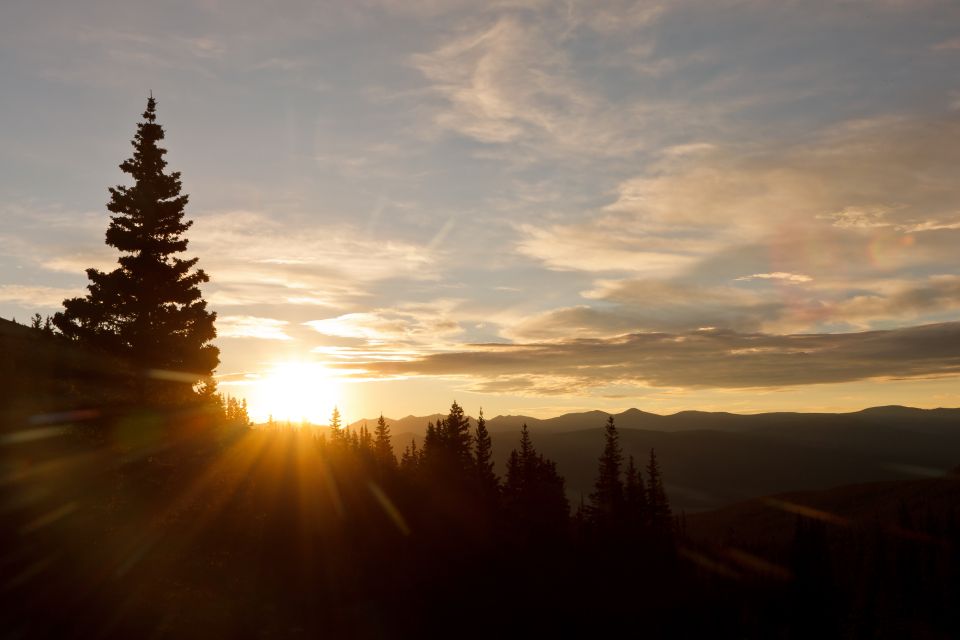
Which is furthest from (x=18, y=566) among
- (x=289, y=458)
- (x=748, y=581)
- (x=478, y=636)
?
(x=748, y=581)

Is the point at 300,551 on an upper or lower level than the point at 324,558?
upper

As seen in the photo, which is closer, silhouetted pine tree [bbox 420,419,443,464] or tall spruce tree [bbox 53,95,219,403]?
tall spruce tree [bbox 53,95,219,403]

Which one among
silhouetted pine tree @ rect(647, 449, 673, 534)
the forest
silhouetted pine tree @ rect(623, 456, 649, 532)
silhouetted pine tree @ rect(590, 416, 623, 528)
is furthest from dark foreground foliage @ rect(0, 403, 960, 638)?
silhouetted pine tree @ rect(647, 449, 673, 534)

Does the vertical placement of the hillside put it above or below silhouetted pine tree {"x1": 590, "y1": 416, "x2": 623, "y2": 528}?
below

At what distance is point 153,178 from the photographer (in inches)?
1179

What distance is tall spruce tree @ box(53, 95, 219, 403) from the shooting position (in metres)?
28.1

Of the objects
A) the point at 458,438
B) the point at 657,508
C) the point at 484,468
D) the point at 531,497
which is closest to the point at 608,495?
the point at 657,508

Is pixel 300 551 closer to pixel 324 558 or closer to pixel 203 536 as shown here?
pixel 324 558

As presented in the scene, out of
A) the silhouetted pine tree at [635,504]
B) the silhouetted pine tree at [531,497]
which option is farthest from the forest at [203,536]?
the silhouetted pine tree at [635,504]

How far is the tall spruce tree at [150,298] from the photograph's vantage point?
28109mm

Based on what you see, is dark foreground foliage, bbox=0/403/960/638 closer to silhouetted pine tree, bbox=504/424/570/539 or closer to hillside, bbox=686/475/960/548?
silhouetted pine tree, bbox=504/424/570/539

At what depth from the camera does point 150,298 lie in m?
29.2

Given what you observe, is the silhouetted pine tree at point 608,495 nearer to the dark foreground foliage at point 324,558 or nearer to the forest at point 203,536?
the dark foreground foliage at point 324,558

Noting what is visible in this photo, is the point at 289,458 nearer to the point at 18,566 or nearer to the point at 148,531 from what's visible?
the point at 148,531
